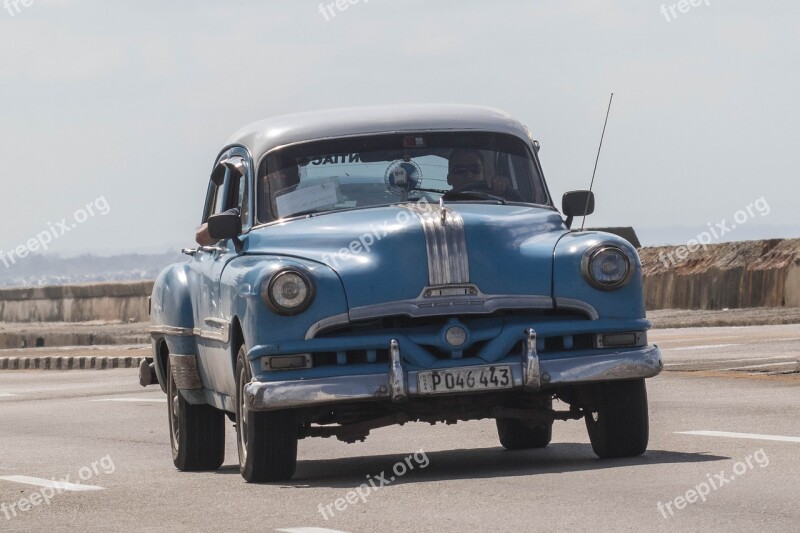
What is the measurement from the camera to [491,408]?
10781 mm

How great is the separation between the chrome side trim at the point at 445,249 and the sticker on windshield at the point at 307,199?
3.31ft

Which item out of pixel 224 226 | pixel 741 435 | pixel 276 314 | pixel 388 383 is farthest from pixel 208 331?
pixel 741 435

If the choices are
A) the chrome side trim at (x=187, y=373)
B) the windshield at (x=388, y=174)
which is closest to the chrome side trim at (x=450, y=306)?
the windshield at (x=388, y=174)

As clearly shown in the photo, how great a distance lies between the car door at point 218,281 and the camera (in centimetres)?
1134

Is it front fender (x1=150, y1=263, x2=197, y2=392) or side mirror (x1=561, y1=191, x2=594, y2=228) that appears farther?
front fender (x1=150, y1=263, x2=197, y2=392)

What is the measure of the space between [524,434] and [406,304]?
2.48 m

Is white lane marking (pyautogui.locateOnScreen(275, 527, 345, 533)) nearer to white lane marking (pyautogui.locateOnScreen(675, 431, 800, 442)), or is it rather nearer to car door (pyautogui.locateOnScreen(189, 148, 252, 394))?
car door (pyautogui.locateOnScreen(189, 148, 252, 394))

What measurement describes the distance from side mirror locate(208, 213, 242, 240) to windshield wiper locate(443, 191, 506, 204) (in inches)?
47.4

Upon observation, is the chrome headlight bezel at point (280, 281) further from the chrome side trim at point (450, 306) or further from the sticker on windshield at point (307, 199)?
the sticker on windshield at point (307, 199)

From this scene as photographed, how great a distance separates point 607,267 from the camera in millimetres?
10648

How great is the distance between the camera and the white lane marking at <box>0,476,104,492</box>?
1121 centimetres

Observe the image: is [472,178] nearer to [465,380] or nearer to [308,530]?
[465,380]

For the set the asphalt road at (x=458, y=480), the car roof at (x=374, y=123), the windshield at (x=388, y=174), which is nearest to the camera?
the asphalt road at (x=458, y=480)

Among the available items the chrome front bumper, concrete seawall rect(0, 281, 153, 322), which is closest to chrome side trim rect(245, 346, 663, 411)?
the chrome front bumper
